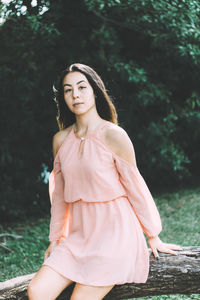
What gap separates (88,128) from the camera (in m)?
2.57

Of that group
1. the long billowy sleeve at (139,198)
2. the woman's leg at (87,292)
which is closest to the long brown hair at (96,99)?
the long billowy sleeve at (139,198)

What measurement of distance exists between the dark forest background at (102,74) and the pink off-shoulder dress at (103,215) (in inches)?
110

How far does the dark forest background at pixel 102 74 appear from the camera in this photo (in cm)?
495

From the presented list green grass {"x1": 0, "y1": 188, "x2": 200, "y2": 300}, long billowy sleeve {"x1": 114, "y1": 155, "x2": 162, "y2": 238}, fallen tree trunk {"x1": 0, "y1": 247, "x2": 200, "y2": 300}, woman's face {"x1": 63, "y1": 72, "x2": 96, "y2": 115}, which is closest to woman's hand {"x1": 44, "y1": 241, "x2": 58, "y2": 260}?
fallen tree trunk {"x1": 0, "y1": 247, "x2": 200, "y2": 300}

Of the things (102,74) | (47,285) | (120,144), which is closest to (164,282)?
(47,285)

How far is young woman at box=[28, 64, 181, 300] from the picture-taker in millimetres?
2209

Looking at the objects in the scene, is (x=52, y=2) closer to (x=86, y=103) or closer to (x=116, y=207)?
(x=86, y=103)

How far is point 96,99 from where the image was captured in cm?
265

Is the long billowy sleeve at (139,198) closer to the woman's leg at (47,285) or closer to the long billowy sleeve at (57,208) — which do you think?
the long billowy sleeve at (57,208)

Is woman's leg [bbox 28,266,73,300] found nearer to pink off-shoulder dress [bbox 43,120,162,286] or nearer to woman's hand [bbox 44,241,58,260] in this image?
pink off-shoulder dress [bbox 43,120,162,286]

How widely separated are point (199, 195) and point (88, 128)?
4.82m

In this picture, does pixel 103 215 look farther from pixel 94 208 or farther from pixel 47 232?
pixel 47 232

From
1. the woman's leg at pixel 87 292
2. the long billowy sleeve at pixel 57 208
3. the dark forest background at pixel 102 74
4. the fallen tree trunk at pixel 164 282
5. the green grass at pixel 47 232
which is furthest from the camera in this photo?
the dark forest background at pixel 102 74

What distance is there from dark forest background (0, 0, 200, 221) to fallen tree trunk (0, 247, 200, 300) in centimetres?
324
